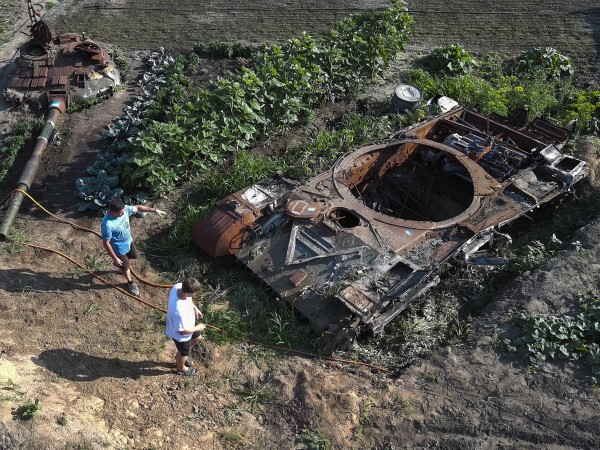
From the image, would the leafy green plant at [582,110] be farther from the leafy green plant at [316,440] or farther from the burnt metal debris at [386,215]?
the leafy green plant at [316,440]

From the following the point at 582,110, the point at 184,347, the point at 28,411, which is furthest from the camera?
the point at 582,110

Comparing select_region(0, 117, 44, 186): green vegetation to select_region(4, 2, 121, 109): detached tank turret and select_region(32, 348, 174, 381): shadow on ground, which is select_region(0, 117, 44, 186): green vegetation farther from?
select_region(32, 348, 174, 381): shadow on ground

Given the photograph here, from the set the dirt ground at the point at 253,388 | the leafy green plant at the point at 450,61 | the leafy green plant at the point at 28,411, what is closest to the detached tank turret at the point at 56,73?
the dirt ground at the point at 253,388

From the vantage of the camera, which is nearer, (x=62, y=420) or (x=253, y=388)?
(x=62, y=420)

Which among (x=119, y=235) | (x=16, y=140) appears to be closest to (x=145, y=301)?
(x=119, y=235)

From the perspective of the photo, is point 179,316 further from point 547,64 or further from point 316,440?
point 547,64

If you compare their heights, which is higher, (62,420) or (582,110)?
(582,110)
